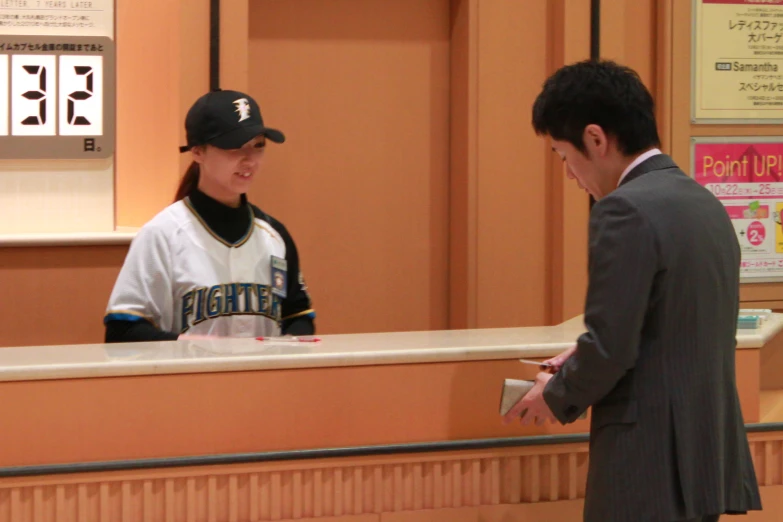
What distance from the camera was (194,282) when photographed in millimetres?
2396

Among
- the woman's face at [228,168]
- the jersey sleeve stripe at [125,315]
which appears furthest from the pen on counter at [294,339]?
the woman's face at [228,168]

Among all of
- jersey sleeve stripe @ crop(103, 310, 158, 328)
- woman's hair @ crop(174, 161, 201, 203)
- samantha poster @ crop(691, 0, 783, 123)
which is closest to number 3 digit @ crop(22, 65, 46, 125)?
woman's hair @ crop(174, 161, 201, 203)

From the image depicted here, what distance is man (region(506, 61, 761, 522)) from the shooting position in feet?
5.33

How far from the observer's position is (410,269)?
443cm

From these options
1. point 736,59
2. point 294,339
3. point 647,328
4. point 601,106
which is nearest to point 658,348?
point 647,328

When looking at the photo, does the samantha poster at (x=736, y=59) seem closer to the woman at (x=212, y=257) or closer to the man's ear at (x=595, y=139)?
the woman at (x=212, y=257)

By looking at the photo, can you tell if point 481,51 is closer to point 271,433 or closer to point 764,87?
point 764,87

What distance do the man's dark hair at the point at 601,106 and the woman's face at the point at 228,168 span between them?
97 cm

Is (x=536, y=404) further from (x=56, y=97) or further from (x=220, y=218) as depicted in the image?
(x=56, y=97)

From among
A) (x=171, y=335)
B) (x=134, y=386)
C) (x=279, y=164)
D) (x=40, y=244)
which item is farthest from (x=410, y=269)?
(x=134, y=386)

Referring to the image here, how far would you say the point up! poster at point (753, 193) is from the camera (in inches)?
165

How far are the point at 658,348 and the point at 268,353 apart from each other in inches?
31.7

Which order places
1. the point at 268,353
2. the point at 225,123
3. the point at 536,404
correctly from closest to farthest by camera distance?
the point at 536,404
the point at 268,353
the point at 225,123

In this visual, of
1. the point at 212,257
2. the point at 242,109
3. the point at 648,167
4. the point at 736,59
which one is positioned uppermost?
the point at 736,59
